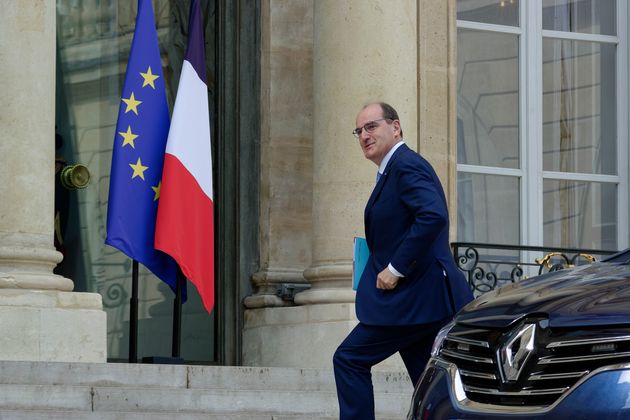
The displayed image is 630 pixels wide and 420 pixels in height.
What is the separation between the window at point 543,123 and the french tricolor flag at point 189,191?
2.82m

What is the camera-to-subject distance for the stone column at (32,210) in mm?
10320

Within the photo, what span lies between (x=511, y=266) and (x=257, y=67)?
255 cm

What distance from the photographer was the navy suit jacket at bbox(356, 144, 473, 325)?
7.37 m

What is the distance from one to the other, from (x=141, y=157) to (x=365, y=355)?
4.34m

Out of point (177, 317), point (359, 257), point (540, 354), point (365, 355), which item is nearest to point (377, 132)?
point (359, 257)

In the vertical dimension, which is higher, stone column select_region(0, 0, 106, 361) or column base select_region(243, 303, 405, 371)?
stone column select_region(0, 0, 106, 361)

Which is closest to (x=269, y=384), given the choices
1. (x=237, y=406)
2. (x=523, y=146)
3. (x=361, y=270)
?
(x=237, y=406)

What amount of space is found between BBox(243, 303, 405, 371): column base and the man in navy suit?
3.85 metres

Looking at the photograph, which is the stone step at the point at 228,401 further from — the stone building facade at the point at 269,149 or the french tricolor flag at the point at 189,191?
the french tricolor flag at the point at 189,191

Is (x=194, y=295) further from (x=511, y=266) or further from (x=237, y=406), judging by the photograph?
(x=237, y=406)

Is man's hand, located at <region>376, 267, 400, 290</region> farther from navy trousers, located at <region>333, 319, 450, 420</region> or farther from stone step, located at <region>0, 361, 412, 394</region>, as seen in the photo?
stone step, located at <region>0, 361, 412, 394</region>

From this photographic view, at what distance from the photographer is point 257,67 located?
521 inches

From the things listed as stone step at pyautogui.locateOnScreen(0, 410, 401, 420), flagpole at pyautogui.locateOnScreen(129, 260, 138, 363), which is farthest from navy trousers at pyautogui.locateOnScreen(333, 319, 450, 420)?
flagpole at pyautogui.locateOnScreen(129, 260, 138, 363)

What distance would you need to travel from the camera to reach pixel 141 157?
37.4 feet
